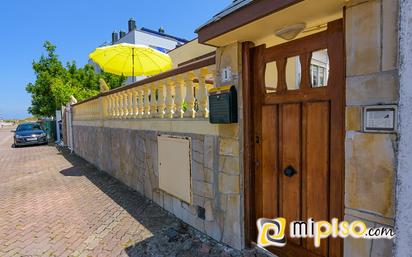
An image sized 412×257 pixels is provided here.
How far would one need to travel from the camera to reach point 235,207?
3.05 m

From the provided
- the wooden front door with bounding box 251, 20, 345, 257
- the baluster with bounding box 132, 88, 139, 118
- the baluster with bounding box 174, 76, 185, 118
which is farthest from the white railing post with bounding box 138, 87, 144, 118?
the wooden front door with bounding box 251, 20, 345, 257

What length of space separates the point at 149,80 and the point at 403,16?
389cm

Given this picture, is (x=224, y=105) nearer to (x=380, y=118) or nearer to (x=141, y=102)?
(x=380, y=118)

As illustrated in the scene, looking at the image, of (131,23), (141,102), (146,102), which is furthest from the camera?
(131,23)

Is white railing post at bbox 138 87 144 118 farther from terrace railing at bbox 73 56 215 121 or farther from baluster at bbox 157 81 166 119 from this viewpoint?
baluster at bbox 157 81 166 119

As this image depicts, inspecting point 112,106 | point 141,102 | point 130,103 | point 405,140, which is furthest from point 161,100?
point 405,140

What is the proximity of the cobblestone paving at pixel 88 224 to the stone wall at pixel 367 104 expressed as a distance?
152 centimetres

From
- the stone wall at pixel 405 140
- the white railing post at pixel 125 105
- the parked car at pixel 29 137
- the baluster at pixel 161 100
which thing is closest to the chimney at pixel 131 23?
the parked car at pixel 29 137

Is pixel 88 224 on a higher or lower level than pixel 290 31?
lower

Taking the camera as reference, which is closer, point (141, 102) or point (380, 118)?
point (380, 118)

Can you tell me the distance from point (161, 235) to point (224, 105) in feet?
6.68

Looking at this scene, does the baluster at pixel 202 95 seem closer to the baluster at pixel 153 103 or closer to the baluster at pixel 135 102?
the baluster at pixel 153 103

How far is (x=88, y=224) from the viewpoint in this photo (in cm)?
399

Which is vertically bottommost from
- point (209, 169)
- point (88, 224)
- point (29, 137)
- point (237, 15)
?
point (88, 224)
